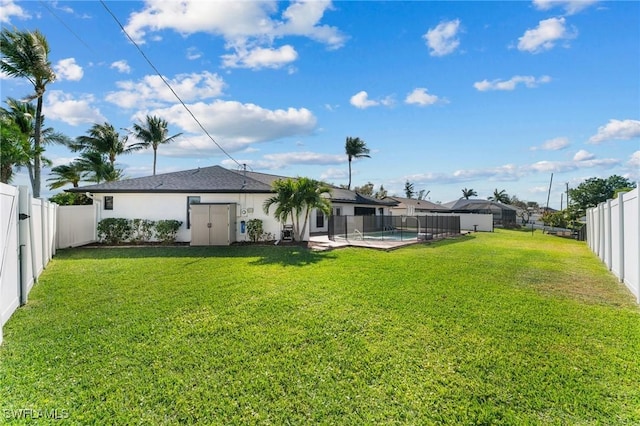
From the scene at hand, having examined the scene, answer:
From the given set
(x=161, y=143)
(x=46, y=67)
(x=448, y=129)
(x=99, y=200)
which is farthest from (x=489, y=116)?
(x=161, y=143)

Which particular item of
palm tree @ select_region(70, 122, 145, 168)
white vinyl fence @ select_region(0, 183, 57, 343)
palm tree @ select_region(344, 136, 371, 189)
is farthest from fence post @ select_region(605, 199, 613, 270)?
palm tree @ select_region(70, 122, 145, 168)

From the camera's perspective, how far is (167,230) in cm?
1437

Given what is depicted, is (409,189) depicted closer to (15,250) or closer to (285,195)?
(285,195)

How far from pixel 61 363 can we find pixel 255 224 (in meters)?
11.3

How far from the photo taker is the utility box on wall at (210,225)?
13539mm

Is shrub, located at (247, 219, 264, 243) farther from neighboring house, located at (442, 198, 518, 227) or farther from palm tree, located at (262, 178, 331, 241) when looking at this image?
neighboring house, located at (442, 198, 518, 227)

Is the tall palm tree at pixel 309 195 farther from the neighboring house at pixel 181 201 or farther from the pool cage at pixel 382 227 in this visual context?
the pool cage at pixel 382 227

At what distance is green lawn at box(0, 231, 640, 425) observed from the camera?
2.78 meters

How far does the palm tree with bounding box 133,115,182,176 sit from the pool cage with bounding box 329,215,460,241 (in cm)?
2043

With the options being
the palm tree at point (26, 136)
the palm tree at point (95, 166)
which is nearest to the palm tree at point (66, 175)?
the palm tree at point (95, 166)

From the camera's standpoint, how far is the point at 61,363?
11.4 ft

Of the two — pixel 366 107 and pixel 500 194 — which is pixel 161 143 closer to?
pixel 366 107

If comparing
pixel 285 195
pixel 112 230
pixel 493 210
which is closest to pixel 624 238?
pixel 285 195

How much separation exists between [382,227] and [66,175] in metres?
23.0
